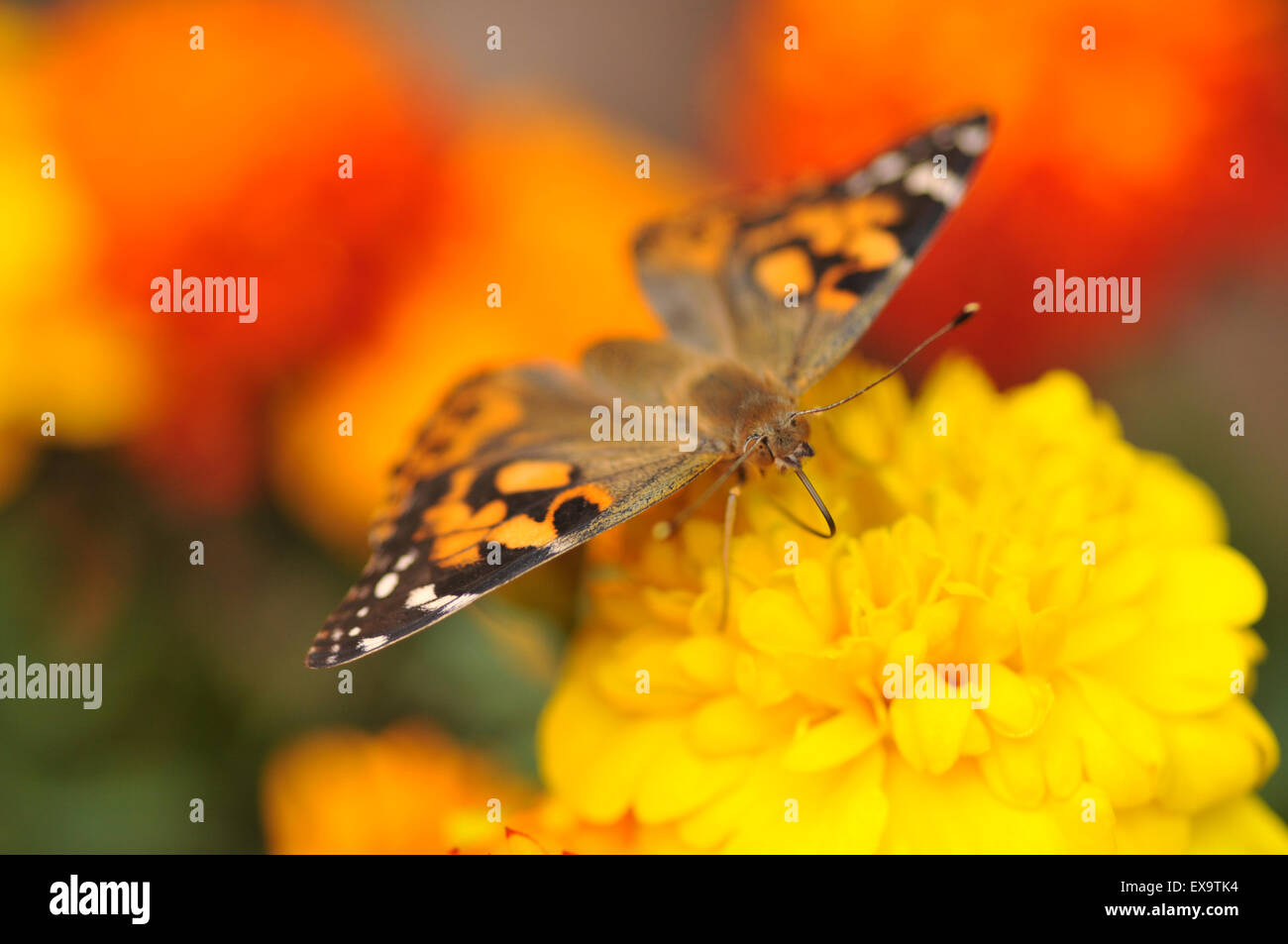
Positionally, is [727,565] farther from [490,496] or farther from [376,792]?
[376,792]

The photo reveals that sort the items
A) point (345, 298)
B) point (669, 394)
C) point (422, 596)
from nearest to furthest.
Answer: point (422, 596) < point (669, 394) < point (345, 298)

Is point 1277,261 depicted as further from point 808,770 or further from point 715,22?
point 808,770

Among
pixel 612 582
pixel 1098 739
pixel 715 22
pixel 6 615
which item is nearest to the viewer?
pixel 1098 739

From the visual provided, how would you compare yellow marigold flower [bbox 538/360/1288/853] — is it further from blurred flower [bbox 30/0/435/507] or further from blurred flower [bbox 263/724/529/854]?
blurred flower [bbox 30/0/435/507]

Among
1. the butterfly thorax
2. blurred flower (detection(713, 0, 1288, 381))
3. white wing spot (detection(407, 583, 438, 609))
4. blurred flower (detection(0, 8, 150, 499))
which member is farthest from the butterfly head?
blurred flower (detection(0, 8, 150, 499))

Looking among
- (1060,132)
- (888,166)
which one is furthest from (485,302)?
(1060,132)

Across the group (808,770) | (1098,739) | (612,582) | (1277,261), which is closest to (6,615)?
(612,582)

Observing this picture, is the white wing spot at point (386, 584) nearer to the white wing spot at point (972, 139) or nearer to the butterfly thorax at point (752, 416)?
the butterfly thorax at point (752, 416)
